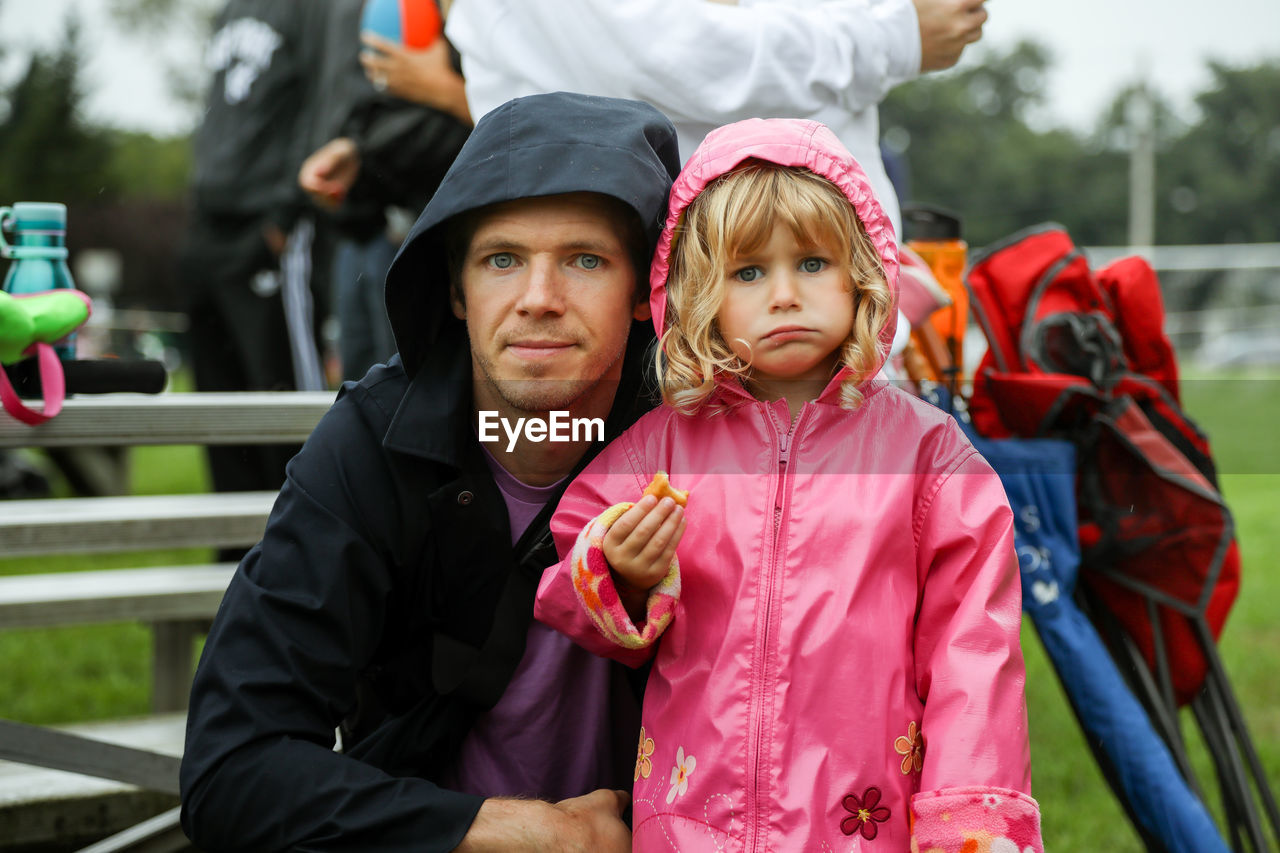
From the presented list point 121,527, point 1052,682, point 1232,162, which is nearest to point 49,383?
point 121,527

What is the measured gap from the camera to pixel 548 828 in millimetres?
1567

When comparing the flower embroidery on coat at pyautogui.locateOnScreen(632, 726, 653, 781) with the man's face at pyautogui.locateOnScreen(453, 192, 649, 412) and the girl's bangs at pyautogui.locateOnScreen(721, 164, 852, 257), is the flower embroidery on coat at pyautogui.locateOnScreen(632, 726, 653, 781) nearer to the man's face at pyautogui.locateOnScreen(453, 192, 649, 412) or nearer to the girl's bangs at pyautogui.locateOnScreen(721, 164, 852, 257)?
the man's face at pyautogui.locateOnScreen(453, 192, 649, 412)

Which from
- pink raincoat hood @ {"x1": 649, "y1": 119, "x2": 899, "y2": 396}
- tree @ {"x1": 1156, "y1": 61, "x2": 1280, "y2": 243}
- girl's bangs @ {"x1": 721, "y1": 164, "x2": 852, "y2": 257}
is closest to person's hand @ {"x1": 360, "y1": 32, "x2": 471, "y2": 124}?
pink raincoat hood @ {"x1": 649, "y1": 119, "x2": 899, "y2": 396}

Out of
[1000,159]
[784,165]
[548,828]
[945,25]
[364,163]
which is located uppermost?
[1000,159]

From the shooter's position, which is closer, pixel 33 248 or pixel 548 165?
pixel 548 165

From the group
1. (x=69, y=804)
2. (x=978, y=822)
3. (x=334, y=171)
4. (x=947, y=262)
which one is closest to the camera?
(x=978, y=822)

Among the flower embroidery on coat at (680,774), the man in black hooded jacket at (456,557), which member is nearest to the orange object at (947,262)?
the man in black hooded jacket at (456,557)

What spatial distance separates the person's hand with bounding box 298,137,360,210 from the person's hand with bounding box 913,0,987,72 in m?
1.82

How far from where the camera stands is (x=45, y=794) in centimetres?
257

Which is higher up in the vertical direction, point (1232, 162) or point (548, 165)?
point (1232, 162)

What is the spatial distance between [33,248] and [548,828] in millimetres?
1484

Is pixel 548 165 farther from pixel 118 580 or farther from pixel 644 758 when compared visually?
pixel 118 580

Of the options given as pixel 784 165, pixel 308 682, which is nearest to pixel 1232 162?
pixel 784 165

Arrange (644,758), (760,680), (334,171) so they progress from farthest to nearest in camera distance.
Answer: (334,171) < (644,758) < (760,680)
